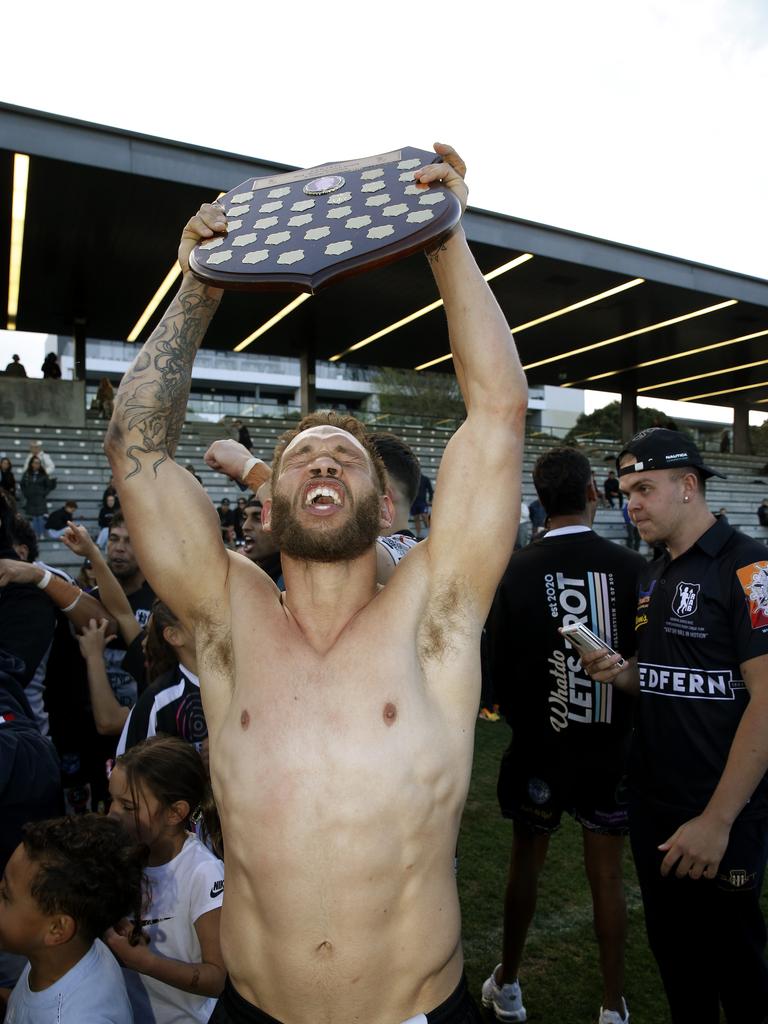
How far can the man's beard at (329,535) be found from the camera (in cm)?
187

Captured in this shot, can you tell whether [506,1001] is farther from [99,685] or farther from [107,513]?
[107,513]

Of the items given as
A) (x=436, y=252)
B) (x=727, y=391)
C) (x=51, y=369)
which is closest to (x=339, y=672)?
(x=436, y=252)

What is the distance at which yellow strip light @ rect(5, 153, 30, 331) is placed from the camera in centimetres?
1238

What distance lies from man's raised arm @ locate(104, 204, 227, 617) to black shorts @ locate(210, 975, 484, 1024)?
0.88m

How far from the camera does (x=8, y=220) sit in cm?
1433

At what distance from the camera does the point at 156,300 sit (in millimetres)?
19547

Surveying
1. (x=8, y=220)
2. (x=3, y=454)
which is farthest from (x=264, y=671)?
(x=3, y=454)

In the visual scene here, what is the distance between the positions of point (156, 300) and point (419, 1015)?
19903 mm

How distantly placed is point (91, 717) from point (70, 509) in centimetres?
978

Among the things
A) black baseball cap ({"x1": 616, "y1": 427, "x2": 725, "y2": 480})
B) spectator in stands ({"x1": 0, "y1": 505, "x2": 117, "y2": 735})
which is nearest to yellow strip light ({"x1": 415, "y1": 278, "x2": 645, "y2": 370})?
black baseball cap ({"x1": 616, "y1": 427, "x2": 725, "y2": 480})

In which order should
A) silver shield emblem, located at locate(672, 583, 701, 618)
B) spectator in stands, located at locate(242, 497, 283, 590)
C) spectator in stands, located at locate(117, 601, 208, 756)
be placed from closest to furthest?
silver shield emblem, located at locate(672, 583, 701, 618)
spectator in stands, located at locate(117, 601, 208, 756)
spectator in stands, located at locate(242, 497, 283, 590)

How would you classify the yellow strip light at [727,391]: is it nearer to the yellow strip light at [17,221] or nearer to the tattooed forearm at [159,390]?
the yellow strip light at [17,221]

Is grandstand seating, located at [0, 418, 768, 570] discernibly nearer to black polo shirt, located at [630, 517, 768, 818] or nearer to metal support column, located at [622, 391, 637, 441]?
metal support column, located at [622, 391, 637, 441]

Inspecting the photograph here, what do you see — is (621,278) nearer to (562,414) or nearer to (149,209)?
(149,209)
